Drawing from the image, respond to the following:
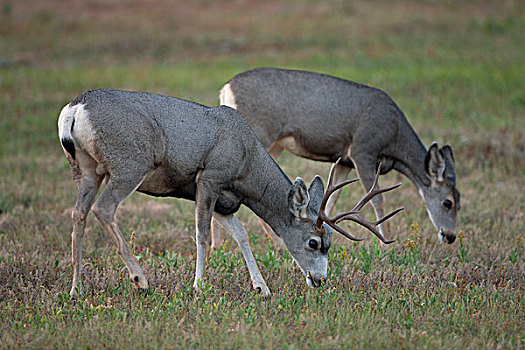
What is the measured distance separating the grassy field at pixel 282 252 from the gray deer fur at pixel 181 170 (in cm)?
43

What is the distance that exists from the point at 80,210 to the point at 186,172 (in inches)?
40.4

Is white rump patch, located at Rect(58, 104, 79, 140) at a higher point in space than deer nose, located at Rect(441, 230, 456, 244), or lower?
higher

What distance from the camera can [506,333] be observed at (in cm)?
542

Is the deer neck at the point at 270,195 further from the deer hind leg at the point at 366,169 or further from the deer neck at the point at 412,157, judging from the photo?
the deer neck at the point at 412,157

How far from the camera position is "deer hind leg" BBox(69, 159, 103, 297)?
20.0 feet

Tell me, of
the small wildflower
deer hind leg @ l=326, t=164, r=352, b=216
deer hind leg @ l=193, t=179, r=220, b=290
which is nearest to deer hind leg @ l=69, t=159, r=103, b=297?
deer hind leg @ l=193, t=179, r=220, b=290

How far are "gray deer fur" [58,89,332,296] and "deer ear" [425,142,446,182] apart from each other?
2.50 meters

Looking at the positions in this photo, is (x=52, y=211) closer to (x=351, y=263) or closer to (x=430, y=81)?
(x=351, y=263)

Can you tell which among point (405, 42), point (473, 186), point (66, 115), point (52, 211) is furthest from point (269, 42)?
point (66, 115)

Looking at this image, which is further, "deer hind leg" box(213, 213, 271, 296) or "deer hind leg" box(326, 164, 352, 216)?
"deer hind leg" box(326, 164, 352, 216)

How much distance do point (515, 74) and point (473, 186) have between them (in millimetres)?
8611

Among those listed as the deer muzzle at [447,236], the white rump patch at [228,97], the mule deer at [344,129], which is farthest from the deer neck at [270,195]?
the deer muzzle at [447,236]

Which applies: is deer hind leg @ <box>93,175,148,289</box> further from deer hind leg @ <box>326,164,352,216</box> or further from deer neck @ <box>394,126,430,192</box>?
deer neck @ <box>394,126,430,192</box>

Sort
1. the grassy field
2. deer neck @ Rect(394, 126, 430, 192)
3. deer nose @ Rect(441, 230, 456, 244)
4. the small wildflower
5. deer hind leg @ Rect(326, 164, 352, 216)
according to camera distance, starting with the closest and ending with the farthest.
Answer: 1. the grassy field
2. the small wildflower
3. deer nose @ Rect(441, 230, 456, 244)
4. deer neck @ Rect(394, 126, 430, 192)
5. deer hind leg @ Rect(326, 164, 352, 216)
